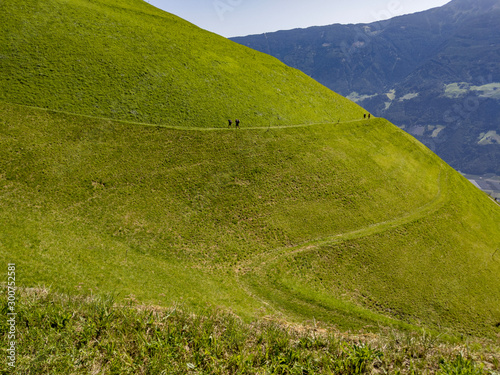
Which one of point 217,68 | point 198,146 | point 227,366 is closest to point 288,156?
point 198,146

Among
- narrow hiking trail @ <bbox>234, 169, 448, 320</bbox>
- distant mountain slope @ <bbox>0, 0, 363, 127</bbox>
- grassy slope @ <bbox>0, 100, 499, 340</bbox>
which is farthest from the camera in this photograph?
distant mountain slope @ <bbox>0, 0, 363, 127</bbox>

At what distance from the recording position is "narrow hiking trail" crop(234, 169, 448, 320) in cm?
3688

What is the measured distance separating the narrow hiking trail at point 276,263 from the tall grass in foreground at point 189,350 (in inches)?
834

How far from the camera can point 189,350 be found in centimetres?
1408

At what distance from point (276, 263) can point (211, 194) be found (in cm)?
1805

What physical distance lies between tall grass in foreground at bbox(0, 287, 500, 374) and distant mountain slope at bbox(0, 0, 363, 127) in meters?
54.3

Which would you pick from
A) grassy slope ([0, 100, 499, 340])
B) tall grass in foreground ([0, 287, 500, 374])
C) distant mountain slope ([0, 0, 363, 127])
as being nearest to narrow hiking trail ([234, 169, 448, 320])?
grassy slope ([0, 100, 499, 340])

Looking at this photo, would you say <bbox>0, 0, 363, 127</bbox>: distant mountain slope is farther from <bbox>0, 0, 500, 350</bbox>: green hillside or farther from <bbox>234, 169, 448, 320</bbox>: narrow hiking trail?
<bbox>234, 169, 448, 320</bbox>: narrow hiking trail

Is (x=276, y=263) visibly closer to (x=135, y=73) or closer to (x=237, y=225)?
(x=237, y=225)

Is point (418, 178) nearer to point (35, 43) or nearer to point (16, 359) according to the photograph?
point (16, 359)

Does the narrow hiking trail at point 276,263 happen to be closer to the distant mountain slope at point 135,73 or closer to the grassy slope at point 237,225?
the grassy slope at point 237,225

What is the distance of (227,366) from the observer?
1287 centimetres

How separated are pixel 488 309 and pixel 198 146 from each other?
61218 millimetres

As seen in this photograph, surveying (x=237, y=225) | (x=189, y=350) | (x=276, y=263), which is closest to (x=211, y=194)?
(x=237, y=225)
